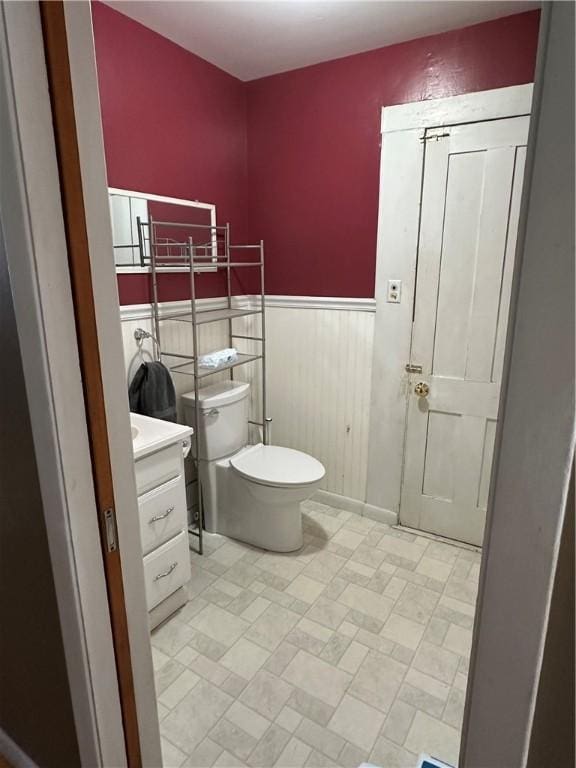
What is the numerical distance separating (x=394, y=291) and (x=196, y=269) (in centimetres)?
105

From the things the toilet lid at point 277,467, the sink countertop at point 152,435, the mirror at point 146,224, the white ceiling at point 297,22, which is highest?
the white ceiling at point 297,22

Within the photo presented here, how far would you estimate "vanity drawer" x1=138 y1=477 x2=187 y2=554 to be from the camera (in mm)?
1787

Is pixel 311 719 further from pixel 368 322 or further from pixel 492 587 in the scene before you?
pixel 368 322

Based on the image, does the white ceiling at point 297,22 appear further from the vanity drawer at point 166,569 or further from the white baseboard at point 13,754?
the white baseboard at point 13,754

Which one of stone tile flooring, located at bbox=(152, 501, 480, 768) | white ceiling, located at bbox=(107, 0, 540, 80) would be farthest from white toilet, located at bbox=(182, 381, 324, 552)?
white ceiling, located at bbox=(107, 0, 540, 80)

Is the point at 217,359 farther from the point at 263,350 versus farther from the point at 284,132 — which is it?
the point at 284,132

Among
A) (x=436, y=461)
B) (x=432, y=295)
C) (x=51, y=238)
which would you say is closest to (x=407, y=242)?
(x=432, y=295)

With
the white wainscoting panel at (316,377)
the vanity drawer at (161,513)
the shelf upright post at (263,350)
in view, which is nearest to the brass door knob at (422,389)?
the white wainscoting panel at (316,377)

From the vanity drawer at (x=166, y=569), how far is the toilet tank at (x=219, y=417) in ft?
1.74

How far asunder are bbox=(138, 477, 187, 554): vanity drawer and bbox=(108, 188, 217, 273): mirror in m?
1.01

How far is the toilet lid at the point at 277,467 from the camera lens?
2.27 metres

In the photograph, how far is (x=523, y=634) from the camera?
49 centimetres

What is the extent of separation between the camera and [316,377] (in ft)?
9.05

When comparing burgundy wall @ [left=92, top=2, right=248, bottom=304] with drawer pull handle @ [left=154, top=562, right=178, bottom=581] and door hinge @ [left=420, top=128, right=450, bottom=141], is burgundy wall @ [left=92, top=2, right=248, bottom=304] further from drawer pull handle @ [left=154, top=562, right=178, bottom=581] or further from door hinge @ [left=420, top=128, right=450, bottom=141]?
drawer pull handle @ [left=154, top=562, right=178, bottom=581]
